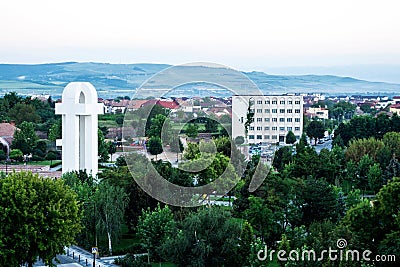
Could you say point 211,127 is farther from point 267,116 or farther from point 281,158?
point 267,116

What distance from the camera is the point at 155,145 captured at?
21.6 meters

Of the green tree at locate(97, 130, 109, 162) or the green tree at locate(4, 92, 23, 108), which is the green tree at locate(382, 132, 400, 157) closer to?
the green tree at locate(97, 130, 109, 162)

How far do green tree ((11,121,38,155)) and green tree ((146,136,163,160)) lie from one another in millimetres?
12922

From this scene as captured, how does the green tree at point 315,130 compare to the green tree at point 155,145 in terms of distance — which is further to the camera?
the green tree at point 315,130

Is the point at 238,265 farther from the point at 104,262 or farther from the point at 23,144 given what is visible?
the point at 23,144

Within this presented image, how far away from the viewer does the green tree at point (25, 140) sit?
32.7 m

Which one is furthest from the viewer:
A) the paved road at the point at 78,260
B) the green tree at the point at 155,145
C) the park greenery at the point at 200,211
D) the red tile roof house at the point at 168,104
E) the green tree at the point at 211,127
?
the green tree at the point at 211,127

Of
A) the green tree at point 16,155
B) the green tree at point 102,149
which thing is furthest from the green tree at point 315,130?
the green tree at point 16,155

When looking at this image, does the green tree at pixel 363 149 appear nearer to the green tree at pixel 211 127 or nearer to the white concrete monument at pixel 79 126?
the green tree at pixel 211 127

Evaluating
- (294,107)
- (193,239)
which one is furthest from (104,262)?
(294,107)

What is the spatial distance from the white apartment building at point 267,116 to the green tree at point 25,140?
491 inches

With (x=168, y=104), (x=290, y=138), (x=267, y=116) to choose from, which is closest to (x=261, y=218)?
(x=168, y=104)

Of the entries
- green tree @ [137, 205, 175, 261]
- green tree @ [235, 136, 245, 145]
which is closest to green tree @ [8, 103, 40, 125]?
green tree @ [235, 136, 245, 145]

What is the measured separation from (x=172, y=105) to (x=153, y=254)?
356 inches
